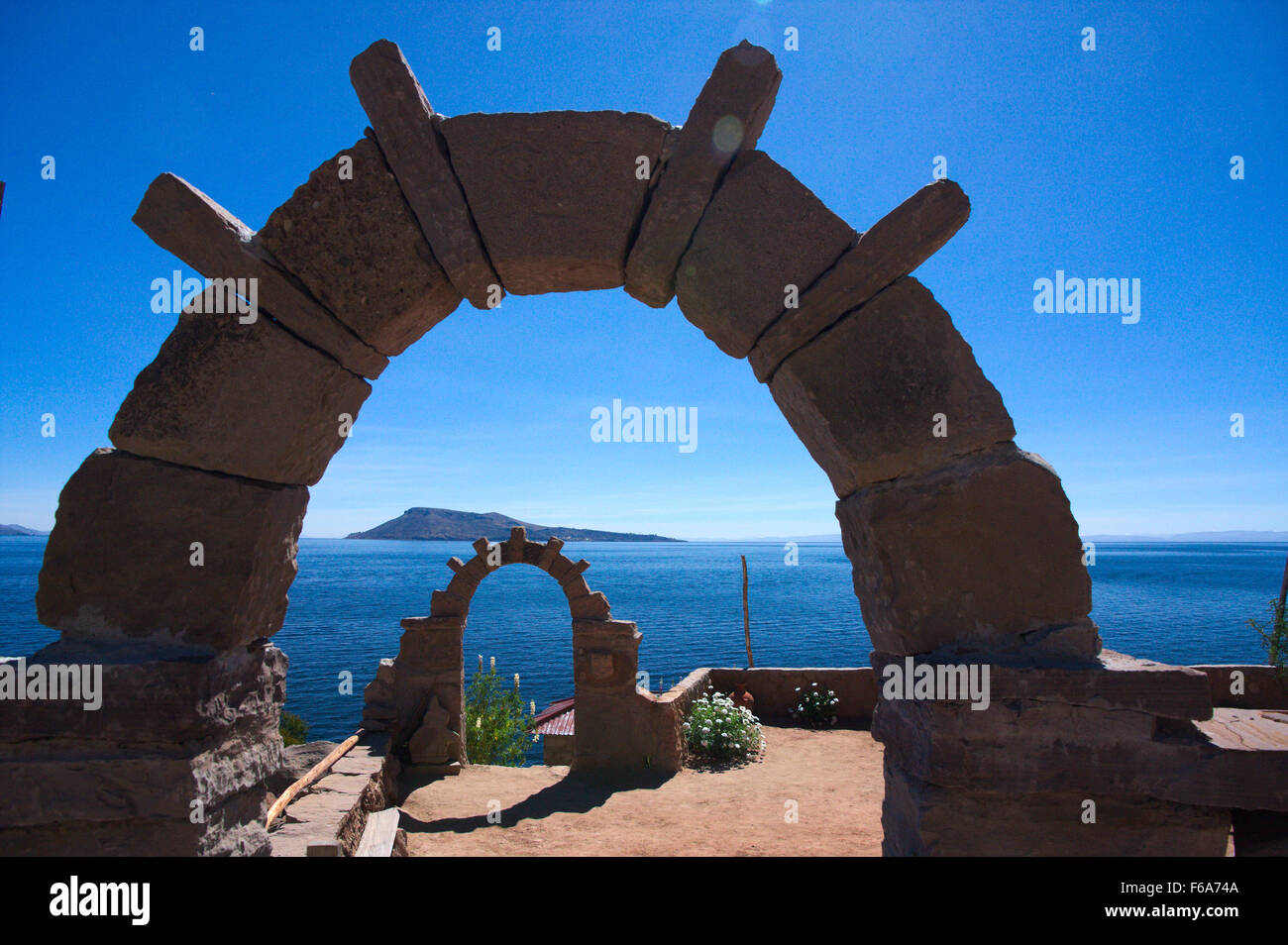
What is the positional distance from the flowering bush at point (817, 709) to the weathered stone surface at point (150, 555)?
1057 cm

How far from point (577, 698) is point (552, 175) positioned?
320 inches

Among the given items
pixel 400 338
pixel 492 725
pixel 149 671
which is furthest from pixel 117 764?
pixel 492 725

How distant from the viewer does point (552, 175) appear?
9.40 feet

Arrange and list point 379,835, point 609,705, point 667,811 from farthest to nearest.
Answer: point 609,705
point 667,811
point 379,835

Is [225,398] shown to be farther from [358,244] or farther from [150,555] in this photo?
[358,244]

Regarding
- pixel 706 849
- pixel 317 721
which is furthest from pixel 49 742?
pixel 317 721

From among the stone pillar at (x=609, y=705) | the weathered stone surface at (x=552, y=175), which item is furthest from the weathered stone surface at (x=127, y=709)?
the stone pillar at (x=609, y=705)

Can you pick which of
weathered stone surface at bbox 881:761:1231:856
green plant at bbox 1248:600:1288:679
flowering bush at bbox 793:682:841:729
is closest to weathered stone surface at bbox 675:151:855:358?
weathered stone surface at bbox 881:761:1231:856

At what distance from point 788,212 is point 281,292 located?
2007 millimetres

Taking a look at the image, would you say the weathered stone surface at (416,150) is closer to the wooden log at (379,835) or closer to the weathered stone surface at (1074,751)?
the weathered stone surface at (1074,751)

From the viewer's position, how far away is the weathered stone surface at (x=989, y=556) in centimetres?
253
